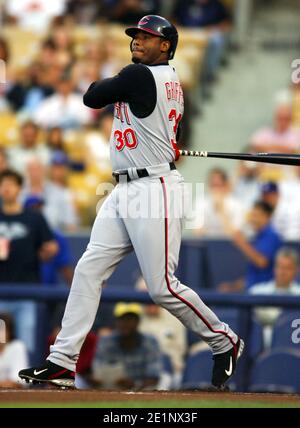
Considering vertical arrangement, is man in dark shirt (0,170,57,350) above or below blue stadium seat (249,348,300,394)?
above

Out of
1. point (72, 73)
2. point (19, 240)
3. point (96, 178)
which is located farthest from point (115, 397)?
point (72, 73)

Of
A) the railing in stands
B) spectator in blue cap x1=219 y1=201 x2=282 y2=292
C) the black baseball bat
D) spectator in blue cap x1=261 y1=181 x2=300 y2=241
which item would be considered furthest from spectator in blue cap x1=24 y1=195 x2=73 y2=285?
the black baseball bat

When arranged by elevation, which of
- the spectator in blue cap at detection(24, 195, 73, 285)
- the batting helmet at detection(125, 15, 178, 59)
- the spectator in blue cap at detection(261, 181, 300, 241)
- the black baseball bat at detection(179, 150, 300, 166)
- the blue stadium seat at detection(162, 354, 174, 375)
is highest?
the batting helmet at detection(125, 15, 178, 59)

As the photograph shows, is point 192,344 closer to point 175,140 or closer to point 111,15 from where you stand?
point 175,140

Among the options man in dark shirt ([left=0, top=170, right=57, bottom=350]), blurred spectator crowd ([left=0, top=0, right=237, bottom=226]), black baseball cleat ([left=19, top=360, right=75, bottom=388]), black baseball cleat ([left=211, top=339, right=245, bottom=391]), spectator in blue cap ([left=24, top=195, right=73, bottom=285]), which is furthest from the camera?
blurred spectator crowd ([left=0, top=0, right=237, bottom=226])

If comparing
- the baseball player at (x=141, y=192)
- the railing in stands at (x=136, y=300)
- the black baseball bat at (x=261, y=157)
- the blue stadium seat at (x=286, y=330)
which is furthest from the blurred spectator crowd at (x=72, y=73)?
the baseball player at (x=141, y=192)

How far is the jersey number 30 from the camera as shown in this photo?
20.7ft

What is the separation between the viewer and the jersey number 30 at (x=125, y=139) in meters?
6.31

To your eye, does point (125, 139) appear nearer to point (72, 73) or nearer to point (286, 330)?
point (286, 330)

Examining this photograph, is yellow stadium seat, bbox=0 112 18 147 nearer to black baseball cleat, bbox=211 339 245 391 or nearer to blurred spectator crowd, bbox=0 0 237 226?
blurred spectator crowd, bbox=0 0 237 226

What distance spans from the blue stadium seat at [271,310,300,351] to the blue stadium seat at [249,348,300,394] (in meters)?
0.09

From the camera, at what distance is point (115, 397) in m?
6.30

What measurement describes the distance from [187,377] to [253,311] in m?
0.67

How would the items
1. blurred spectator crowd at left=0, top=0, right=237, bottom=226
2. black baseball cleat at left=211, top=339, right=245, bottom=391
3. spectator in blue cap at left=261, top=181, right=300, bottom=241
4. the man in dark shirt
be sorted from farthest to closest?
1. blurred spectator crowd at left=0, top=0, right=237, bottom=226
2. spectator in blue cap at left=261, top=181, right=300, bottom=241
3. the man in dark shirt
4. black baseball cleat at left=211, top=339, right=245, bottom=391
